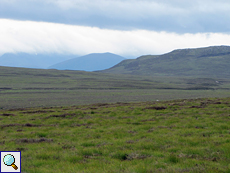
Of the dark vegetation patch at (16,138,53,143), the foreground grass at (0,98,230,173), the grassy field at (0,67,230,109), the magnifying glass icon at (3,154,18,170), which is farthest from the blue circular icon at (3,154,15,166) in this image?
the grassy field at (0,67,230,109)

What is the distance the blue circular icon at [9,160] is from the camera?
8.07 metres

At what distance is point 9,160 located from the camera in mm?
8273

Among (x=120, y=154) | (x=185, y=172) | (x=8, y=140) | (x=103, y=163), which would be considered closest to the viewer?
(x=185, y=172)

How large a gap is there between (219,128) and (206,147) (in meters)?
4.99

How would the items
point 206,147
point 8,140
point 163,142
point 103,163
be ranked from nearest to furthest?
point 103,163
point 206,147
point 163,142
point 8,140

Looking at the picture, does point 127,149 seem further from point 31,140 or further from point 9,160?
point 31,140

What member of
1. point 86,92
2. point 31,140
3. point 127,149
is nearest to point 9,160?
point 127,149

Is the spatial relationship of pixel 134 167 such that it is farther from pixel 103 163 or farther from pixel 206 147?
pixel 206 147

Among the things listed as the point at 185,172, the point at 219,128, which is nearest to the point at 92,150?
the point at 185,172

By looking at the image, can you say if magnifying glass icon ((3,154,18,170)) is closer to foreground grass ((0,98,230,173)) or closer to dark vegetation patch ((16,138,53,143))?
foreground grass ((0,98,230,173))

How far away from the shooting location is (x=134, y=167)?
8078mm

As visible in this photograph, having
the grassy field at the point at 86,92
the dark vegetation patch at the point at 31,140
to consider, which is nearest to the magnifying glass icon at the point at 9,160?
the dark vegetation patch at the point at 31,140

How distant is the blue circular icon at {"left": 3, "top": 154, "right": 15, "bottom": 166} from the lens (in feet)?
26.5

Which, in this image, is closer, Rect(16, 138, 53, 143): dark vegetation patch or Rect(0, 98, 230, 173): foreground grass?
Rect(0, 98, 230, 173): foreground grass
